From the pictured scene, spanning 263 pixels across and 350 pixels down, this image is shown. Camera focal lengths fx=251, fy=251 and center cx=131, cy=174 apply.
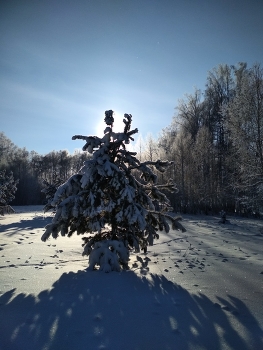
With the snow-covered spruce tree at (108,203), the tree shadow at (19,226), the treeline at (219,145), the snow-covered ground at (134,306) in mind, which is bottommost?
the tree shadow at (19,226)

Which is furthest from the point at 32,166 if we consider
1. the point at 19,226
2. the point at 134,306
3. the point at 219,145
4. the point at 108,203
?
the point at 134,306

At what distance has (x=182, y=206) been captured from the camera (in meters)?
26.0

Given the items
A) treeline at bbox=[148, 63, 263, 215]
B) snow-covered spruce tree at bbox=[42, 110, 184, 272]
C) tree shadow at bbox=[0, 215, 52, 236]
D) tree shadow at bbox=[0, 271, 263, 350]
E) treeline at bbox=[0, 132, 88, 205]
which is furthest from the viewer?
treeline at bbox=[0, 132, 88, 205]

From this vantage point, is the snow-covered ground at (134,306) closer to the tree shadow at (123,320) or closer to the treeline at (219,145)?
the tree shadow at (123,320)

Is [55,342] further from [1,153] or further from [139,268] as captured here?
[1,153]

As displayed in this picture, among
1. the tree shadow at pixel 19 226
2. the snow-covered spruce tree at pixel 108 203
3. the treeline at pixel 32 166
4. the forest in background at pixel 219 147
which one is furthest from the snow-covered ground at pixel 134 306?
the treeline at pixel 32 166

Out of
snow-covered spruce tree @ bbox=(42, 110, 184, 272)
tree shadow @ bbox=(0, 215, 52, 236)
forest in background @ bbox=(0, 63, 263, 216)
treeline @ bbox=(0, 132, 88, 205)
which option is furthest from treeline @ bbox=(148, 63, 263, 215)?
treeline @ bbox=(0, 132, 88, 205)

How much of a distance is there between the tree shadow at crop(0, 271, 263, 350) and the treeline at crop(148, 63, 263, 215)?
11.3 m

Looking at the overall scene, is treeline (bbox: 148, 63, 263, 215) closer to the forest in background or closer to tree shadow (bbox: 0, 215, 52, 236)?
the forest in background

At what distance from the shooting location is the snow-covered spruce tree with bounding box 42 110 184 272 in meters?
5.05

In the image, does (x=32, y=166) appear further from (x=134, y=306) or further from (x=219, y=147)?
(x=134, y=306)

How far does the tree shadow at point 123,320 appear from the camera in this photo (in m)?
2.58

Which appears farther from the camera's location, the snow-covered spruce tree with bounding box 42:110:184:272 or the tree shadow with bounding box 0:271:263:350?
the snow-covered spruce tree with bounding box 42:110:184:272

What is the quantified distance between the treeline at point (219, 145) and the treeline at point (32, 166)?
24382 millimetres
